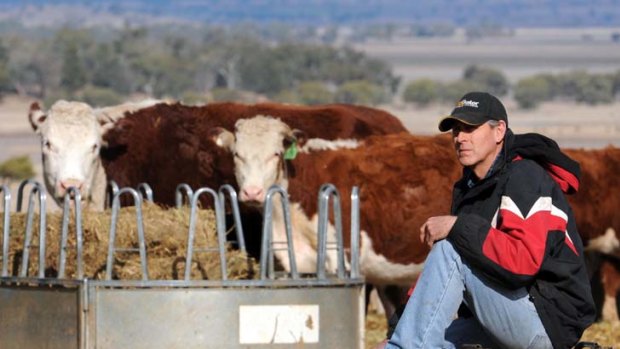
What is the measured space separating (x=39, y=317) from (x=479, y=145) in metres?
3.19

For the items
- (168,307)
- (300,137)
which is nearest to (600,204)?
(300,137)

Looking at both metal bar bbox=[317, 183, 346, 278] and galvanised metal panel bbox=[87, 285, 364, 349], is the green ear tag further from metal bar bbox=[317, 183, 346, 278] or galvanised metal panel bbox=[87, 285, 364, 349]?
galvanised metal panel bbox=[87, 285, 364, 349]

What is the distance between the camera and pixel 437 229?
6.36 metres

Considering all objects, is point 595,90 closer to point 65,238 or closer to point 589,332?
point 589,332

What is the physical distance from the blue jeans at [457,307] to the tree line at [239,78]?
74401 millimetres

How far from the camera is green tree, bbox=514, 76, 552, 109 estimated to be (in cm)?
9275

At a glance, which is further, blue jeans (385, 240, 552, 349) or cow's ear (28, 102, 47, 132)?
cow's ear (28, 102, 47, 132)

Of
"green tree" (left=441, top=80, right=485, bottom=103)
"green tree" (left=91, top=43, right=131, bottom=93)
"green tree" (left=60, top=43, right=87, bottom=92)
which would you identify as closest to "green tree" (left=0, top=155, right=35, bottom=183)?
"green tree" (left=60, top=43, right=87, bottom=92)

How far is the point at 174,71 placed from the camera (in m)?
104

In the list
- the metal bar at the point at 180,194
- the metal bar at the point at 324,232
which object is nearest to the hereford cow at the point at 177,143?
the metal bar at the point at 180,194

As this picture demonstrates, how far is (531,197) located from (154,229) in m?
3.62

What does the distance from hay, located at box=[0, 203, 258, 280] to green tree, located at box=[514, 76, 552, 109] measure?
82322 millimetres

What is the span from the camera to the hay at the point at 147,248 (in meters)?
9.40

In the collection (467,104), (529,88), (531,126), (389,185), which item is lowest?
(467,104)
